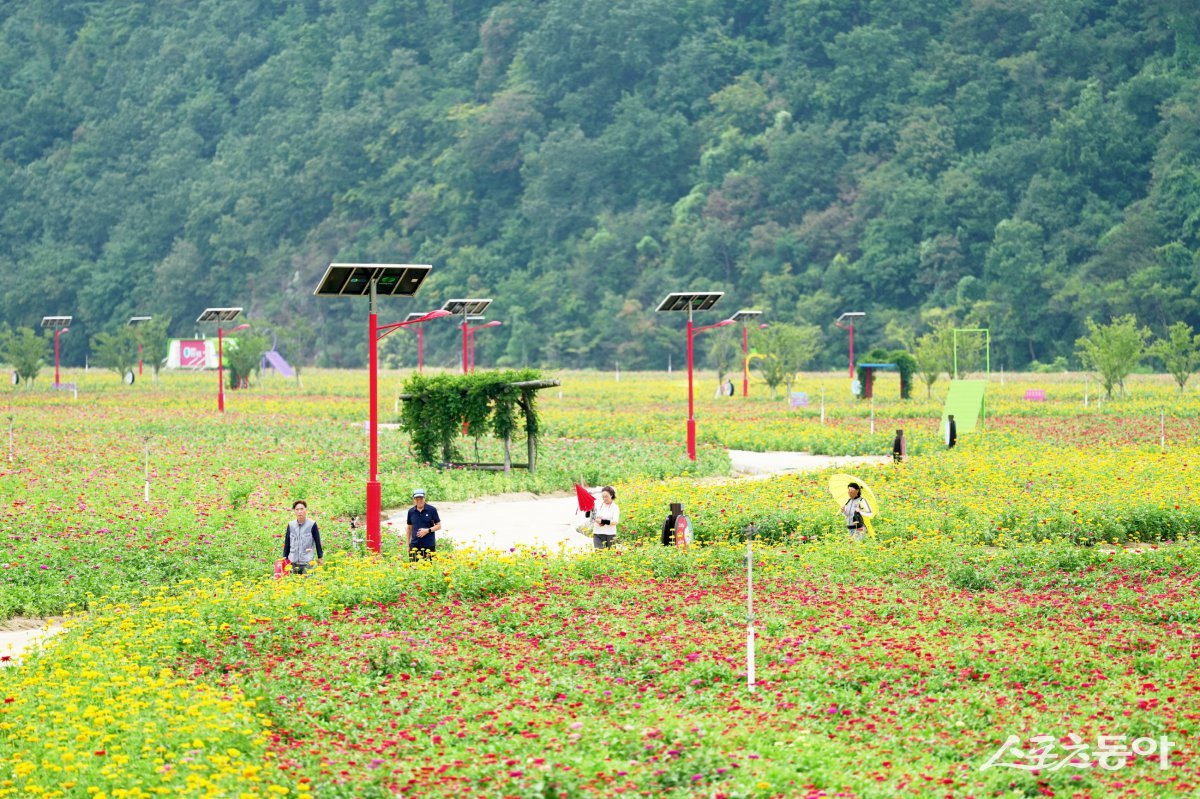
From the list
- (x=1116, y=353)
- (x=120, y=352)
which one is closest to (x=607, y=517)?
(x=1116, y=353)

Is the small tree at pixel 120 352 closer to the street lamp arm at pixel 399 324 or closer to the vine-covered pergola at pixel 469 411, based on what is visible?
the vine-covered pergola at pixel 469 411

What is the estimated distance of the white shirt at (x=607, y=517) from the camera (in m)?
21.2

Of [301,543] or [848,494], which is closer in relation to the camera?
[301,543]

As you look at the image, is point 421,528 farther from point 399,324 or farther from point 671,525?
point 399,324

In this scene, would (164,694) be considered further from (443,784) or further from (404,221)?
(404,221)

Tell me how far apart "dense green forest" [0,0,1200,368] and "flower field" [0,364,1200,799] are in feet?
241

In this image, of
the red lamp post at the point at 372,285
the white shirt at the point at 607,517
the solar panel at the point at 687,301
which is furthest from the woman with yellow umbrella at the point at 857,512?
the solar panel at the point at 687,301

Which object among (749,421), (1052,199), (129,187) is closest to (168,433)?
(749,421)

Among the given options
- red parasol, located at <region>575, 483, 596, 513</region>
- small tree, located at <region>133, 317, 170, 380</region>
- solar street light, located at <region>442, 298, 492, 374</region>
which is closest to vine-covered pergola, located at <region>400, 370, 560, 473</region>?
solar street light, located at <region>442, 298, 492, 374</region>

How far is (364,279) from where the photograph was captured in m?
22.3

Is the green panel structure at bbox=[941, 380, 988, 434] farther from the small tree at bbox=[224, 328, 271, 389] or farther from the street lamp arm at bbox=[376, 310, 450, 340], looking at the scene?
the small tree at bbox=[224, 328, 271, 389]

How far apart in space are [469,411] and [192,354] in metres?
78.9

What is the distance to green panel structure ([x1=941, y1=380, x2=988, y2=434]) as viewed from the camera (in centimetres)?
4262

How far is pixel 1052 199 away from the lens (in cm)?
10175
